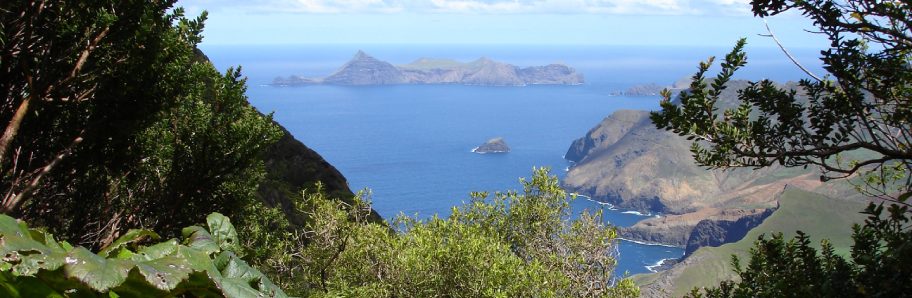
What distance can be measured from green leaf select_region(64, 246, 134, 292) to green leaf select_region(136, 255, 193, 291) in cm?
5

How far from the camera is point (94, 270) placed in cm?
185

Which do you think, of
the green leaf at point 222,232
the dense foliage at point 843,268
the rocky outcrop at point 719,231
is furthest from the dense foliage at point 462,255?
the rocky outcrop at point 719,231

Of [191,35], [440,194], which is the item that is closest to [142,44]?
[191,35]

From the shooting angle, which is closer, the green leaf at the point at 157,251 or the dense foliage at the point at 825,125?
the green leaf at the point at 157,251

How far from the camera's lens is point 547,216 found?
2022 centimetres

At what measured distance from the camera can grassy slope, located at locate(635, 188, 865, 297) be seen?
357 feet

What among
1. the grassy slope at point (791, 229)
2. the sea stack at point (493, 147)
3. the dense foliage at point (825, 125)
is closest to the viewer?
the dense foliage at point (825, 125)

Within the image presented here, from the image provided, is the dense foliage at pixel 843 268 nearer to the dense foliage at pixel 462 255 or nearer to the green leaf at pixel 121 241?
the dense foliage at pixel 462 255

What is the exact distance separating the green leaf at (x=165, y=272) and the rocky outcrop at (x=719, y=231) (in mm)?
157130

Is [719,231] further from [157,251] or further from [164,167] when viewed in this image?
[157,251]

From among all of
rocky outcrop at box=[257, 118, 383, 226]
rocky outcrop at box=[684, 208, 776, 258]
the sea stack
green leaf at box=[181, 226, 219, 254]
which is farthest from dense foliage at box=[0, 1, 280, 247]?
the sea stack

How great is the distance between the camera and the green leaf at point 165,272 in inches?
74.7

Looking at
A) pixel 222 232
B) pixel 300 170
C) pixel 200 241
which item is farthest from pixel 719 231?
pixel 200 241

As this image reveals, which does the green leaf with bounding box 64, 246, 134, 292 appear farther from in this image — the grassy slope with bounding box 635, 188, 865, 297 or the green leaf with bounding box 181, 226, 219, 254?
the grassy slope with bounding box 635, 188, 865, 297
